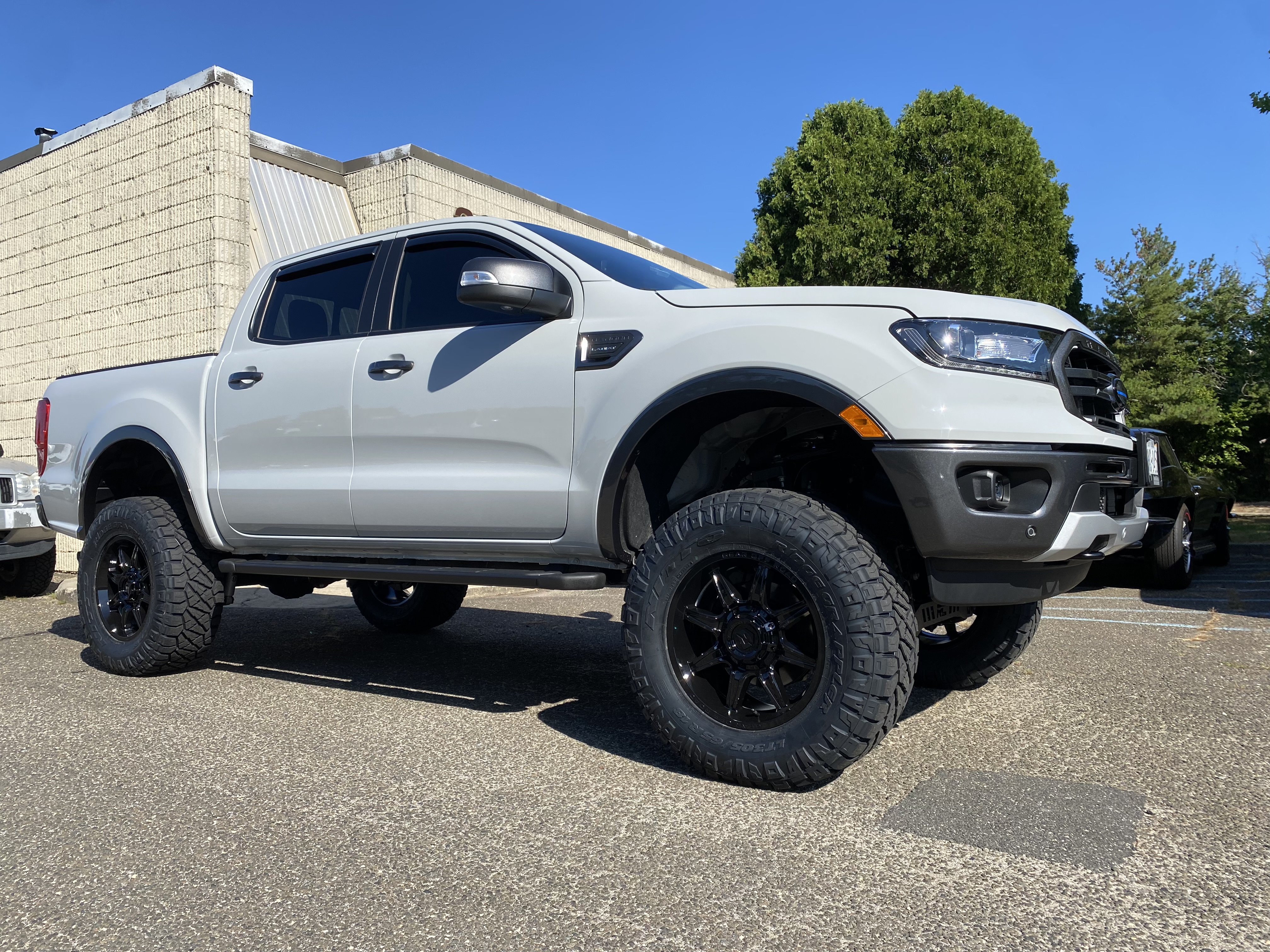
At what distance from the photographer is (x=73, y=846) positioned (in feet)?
8.95

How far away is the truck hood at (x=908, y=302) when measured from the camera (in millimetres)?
3021

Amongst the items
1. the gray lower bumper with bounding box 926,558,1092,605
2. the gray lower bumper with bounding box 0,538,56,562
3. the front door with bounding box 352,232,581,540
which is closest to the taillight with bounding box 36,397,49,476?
the front door with bounding box 352,232,581,540

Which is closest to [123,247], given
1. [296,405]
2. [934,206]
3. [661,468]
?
[296,405]

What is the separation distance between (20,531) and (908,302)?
324 inches

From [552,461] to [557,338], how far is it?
48 cm

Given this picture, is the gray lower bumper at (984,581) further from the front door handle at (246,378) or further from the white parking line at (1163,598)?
the white parking line at (1163,598)

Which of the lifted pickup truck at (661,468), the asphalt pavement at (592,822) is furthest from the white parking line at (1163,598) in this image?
the lifted pickup truck at (661,468)

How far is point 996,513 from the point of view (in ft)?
9.46

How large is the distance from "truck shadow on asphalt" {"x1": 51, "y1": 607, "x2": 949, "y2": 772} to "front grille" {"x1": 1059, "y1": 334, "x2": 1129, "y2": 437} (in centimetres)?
151

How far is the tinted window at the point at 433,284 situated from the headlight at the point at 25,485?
5.68 m

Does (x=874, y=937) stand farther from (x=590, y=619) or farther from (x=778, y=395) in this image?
(x=590, y=619)

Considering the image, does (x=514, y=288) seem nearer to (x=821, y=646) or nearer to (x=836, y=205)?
(x=821, y=646)

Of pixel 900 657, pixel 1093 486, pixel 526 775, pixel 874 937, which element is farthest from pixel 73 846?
pixel 1093 486

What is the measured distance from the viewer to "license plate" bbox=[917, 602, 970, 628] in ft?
11.9
